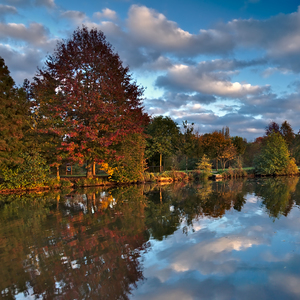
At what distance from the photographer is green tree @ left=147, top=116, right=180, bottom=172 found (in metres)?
33.9

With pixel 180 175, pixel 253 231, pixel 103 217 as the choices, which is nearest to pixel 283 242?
pixel 253 231

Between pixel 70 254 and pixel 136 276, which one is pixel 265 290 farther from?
pixel 70 254

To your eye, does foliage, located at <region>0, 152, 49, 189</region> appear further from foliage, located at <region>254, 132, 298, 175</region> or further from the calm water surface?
foliage, located at <region>254, 132, 298, 175</region>

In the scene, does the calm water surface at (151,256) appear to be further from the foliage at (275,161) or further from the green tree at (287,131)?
the green tree at (287,131)

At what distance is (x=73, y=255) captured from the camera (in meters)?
5.52

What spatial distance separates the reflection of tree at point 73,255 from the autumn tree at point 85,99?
35.4 ft

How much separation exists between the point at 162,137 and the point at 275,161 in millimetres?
16127

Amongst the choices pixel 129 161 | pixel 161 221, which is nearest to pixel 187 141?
pixel 129 161

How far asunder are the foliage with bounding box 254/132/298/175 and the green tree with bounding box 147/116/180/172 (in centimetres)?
1252

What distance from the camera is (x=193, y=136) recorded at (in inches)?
1489

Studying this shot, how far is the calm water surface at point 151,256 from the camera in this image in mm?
4074

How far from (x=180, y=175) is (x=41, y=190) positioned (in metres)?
16.2

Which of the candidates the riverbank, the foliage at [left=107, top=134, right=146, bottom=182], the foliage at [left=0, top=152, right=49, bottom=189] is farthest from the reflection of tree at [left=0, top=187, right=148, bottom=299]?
the foliage at [left=107, top=134, right=146, bottom=182]

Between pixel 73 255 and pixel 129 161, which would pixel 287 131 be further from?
pixel 73 255
